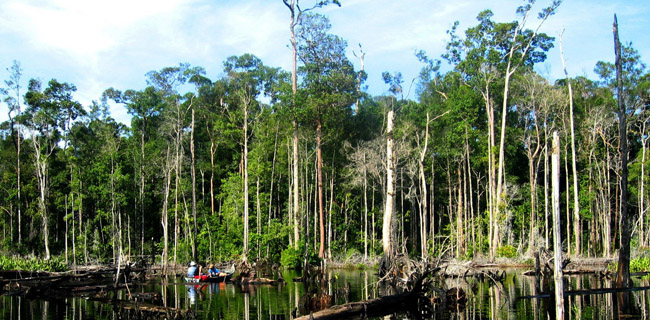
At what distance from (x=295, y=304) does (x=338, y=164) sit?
85.3 feet

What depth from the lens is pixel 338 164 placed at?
4212cm

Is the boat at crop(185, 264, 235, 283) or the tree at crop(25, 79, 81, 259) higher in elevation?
the tree at crop(25, 79, 81, 259)

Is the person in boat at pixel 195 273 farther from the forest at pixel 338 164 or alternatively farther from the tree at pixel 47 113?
the tree at pixel 47 113

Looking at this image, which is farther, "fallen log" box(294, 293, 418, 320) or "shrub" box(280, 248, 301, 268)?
"shrub" box(280, 248, 301, 268)

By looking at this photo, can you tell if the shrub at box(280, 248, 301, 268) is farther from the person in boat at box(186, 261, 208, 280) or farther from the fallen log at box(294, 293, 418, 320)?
the fallen log at box(294, 293, 418, 320)

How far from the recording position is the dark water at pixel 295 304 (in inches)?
537

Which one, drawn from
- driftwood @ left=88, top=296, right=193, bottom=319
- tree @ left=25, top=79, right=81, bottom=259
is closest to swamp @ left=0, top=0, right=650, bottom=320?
tree @ left=25, top=79, right=81, bottom=259

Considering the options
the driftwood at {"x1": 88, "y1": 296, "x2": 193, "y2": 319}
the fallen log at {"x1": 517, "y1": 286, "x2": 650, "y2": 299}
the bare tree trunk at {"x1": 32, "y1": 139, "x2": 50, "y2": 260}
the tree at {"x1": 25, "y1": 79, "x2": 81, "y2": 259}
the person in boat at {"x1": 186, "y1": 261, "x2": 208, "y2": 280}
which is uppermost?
the tree at {"x1": 25, "y1": 79, "x2": 81, "y2": 259}

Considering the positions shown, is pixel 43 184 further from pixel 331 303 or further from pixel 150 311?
pixel 331 303

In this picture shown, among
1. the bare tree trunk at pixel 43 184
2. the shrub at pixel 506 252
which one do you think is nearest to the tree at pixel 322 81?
the shrub at pixel 506 252

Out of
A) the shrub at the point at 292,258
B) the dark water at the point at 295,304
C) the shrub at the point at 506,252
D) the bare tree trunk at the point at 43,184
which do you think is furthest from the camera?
the bare tree trunk at the point at 43,184

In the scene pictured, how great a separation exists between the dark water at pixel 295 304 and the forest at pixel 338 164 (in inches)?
513

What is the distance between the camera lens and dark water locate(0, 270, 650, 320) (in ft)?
44.7

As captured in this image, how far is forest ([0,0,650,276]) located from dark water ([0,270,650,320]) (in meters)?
13.0
